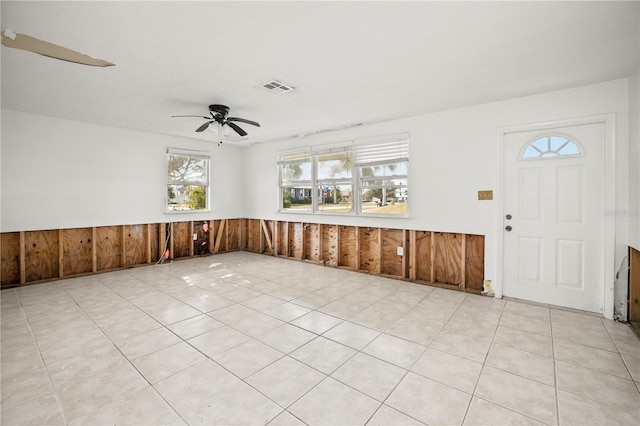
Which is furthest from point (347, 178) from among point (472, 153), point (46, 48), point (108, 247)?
point (108, 247)

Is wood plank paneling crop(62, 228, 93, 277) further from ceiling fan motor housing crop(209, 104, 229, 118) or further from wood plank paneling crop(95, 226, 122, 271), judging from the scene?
ceiling fan motor housing crop(209, 104, 229, 118)

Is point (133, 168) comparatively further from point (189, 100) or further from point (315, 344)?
point (315, 344)

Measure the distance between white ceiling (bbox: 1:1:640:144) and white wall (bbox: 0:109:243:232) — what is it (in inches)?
24.8

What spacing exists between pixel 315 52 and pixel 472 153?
9.26ft

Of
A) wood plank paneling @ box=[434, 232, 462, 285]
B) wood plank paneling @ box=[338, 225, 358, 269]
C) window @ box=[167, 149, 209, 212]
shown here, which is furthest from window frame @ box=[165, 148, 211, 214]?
wood plank paneling @ box=[434, 232, 462, 285]

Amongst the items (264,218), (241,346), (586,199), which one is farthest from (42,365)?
(586,199)

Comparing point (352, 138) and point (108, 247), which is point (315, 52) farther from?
point (108, 247)

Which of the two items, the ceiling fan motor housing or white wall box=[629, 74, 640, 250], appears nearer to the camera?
white wall box=[629, 74, 640, 250]

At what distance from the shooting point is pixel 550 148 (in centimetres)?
374

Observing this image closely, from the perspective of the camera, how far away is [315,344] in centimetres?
278

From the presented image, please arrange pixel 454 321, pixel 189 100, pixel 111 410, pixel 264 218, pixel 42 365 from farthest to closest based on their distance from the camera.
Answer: pixel 264 218 → pixel 189 100 → pixel 454 321 → pixel 42 365 → pixel 111 410

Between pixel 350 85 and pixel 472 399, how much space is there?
3290 mm

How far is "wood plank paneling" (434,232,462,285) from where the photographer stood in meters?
4.49

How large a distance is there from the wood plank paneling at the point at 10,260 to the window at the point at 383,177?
5755 mm
